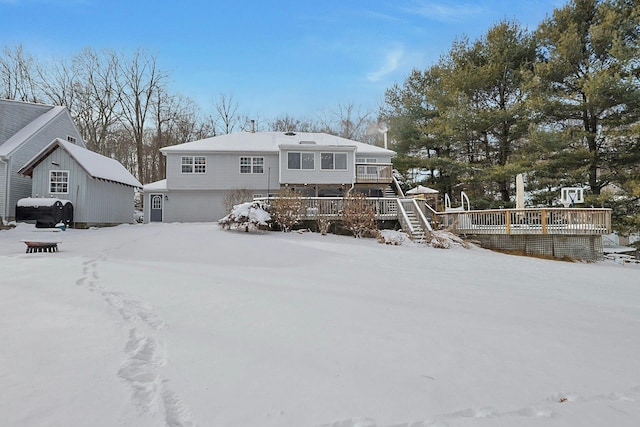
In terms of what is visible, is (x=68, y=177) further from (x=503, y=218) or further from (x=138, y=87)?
(x=503, y=218)

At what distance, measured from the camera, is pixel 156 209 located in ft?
71.6

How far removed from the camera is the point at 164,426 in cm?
183

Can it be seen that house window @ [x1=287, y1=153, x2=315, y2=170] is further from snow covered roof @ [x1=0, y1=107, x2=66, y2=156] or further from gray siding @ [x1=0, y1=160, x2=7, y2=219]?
gray siding @ [x1=0, y1=160, x2=7, y2=219]

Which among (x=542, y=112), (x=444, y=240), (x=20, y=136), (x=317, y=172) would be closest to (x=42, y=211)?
(x=20, y=136)

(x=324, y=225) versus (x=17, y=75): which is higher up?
(x=17, y=75)

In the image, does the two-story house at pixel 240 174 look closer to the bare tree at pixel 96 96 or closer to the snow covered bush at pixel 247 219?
the snow covered bush at pixel 247 219

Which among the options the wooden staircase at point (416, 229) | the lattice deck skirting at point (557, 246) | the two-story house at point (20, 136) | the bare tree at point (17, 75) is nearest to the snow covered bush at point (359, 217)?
the wooden staircase at point (416, 229)

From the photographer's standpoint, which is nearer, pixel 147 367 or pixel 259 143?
pixel 147 367

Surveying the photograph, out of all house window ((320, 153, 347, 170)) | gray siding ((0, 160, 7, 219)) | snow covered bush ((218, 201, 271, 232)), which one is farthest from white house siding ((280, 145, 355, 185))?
gray siding ((0, 160, 7, 219))

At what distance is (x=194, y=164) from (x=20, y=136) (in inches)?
329

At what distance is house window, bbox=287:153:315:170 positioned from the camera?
21.2 m

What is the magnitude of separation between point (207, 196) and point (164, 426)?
20.7 m

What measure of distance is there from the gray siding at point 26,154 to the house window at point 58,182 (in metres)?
1.77

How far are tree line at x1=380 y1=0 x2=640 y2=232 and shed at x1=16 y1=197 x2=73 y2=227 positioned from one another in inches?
758
